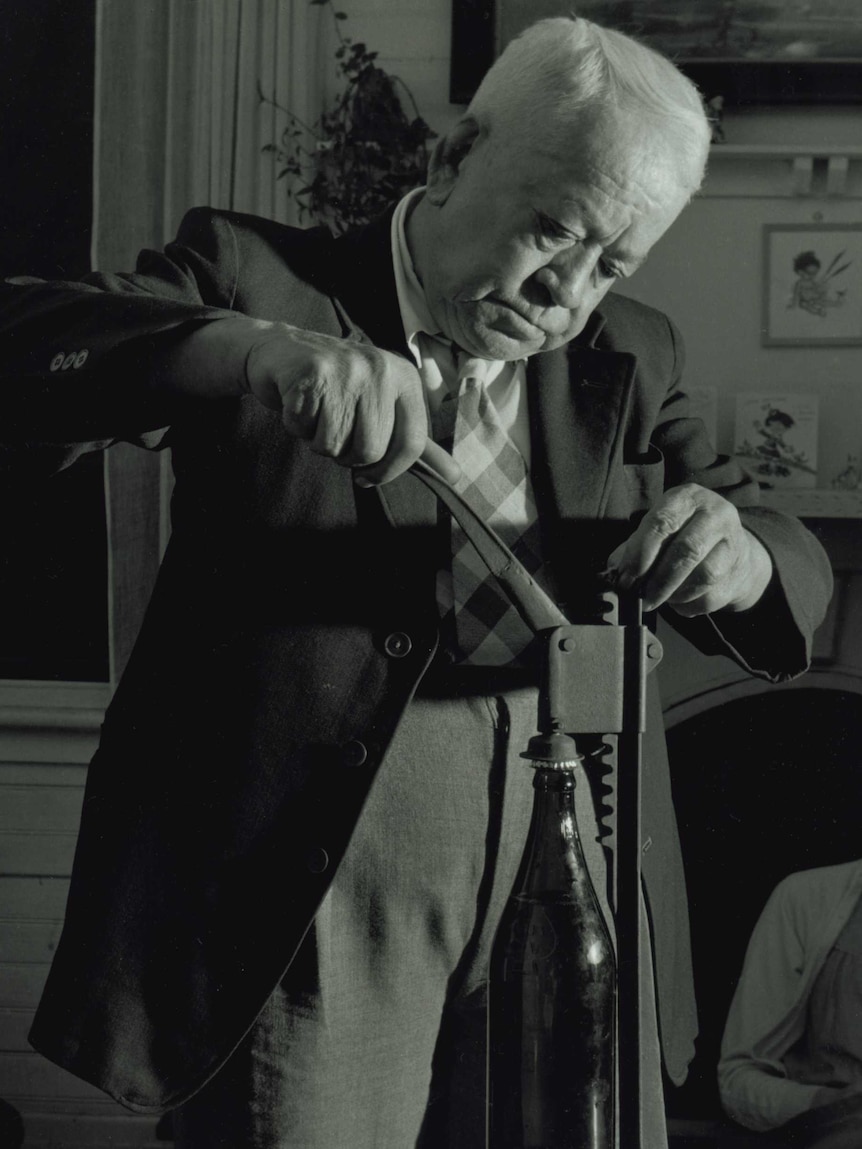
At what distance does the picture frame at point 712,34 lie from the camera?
246cm

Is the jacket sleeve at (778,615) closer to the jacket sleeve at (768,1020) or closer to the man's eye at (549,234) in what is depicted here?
the man's eye at (549,234)

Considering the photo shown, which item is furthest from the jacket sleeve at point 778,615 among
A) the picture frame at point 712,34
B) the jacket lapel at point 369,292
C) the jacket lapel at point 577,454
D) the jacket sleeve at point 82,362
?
the picture frame at point 712,34

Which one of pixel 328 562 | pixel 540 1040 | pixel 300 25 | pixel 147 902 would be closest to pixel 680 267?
pixel 300 25

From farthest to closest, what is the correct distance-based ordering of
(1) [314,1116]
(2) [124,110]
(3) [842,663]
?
(3) [842,663], (2) [124,110], (1) [314,1116]

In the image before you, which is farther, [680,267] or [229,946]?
[680,267]

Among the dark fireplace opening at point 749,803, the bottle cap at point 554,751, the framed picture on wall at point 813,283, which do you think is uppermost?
the framed picture on wall at point 813,283

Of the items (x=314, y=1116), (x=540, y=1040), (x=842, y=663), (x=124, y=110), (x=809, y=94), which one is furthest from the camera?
(x=842, y=663)

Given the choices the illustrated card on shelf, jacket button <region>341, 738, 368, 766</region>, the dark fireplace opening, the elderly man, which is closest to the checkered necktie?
the elderly man

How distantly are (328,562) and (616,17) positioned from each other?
192 cm

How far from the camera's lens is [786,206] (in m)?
2.58

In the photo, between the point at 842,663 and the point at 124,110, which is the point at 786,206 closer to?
the point at 842,663

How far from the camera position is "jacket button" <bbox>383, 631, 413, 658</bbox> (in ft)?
3.10

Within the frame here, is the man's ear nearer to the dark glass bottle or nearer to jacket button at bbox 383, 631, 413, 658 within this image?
jacket button at bbox 383, 631, 413, 658

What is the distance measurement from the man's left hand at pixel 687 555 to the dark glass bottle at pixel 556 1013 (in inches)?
6.7
